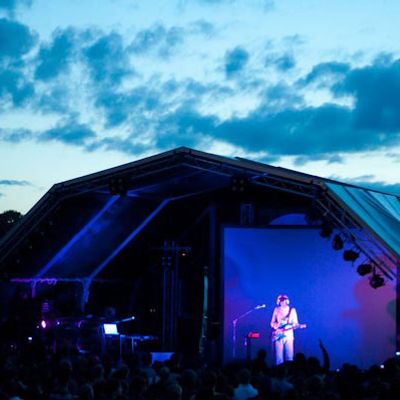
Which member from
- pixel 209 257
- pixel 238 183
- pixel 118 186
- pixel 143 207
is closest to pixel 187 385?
pixel 238 183

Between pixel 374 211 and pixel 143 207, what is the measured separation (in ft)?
19.8

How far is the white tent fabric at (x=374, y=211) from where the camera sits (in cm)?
1415

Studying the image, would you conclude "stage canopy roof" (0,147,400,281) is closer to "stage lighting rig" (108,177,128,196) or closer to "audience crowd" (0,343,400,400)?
"stage lighting rig" (108,177,128,196)

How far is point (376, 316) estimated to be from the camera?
56.1ft

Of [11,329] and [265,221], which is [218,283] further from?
[11,329]

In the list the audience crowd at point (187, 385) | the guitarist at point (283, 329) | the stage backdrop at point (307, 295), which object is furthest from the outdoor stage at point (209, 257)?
the audience crowd at point (187, 385)

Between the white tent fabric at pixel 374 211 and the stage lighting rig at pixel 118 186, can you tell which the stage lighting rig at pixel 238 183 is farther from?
the stage lighting rig at pixel 118 186

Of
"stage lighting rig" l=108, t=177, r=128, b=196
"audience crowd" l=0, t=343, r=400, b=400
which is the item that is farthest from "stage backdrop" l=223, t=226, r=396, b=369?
"audience crowd" l=0, t=343, r=400, b=400

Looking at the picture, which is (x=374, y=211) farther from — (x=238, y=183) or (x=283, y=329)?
(x=283, y=329)

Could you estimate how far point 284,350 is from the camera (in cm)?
1728

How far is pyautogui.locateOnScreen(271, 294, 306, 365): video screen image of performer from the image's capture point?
17.2m

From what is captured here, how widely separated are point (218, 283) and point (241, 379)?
10.3 metres

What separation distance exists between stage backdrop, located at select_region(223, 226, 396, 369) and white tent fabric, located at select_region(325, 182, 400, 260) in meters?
1.59

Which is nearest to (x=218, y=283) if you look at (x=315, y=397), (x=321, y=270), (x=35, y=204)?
(x=321, y=270)
